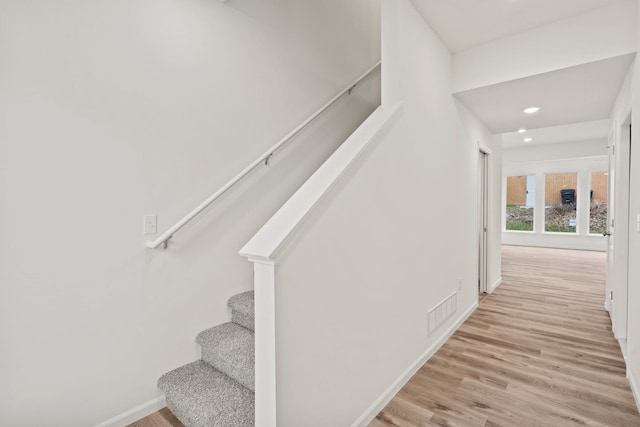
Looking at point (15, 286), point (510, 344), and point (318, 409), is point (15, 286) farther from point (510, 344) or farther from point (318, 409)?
point (510, 344)

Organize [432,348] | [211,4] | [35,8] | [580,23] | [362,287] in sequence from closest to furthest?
[35,8] < [362,287] < [211,4] < [580,23] < [432,348]

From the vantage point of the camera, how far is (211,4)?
7.15ft

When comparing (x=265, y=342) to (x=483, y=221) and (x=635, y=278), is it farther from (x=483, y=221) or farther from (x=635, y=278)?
(x=483, y=221)

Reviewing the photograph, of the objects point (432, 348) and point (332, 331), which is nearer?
point (332, 331)

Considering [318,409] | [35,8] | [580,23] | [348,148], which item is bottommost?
[318,409]

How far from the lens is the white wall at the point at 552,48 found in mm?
2271

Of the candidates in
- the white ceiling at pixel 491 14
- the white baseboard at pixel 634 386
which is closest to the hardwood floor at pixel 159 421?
the white baseboard at pixel 634 386

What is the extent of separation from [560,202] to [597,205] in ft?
2.60

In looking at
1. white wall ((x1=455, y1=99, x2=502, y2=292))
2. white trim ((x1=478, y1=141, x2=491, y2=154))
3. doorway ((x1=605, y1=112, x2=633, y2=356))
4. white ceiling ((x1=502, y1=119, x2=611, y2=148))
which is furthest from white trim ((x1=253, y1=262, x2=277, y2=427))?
white ceiling ((x1=502, y1=119, x2=611, y2=148))

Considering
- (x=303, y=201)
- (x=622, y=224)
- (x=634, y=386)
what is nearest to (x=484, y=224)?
(x=622, y=224)

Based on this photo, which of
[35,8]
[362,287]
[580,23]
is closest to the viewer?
[35,8]

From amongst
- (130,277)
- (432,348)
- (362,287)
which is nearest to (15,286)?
(130,277)

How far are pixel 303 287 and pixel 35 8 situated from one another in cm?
184

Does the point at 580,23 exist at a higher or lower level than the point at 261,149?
higher
